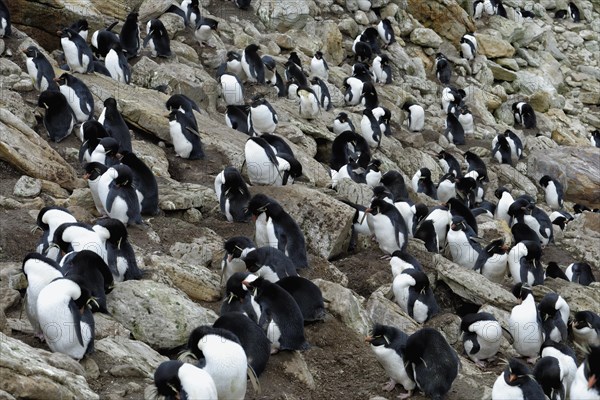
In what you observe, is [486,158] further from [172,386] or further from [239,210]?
[172,386]

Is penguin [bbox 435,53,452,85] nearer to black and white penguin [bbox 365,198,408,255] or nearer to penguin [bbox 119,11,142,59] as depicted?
penguin [bbox 119,11,142,59]

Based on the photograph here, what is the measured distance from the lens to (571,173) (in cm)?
2053

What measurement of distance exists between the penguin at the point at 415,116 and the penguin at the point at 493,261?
7417 mm

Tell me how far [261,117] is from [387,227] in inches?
159

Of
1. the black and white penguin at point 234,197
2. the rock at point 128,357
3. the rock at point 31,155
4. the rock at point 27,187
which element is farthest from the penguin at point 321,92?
the rock at point 128,357

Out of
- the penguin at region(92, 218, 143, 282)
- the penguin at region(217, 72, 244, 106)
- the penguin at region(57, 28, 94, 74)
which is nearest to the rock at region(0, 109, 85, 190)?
the penguin at region(92, 218, 143, 282)

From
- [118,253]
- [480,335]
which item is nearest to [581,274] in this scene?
[480,335]

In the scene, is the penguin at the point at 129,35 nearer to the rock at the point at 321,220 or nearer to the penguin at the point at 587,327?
the rock at the point at 321,220

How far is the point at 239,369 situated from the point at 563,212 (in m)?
13.2

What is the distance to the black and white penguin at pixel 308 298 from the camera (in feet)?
29.0

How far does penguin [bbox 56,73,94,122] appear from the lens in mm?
12969

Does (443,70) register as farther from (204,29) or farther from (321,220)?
(321,220)

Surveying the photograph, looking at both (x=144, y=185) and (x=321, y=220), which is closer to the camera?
(x=144, y=185)

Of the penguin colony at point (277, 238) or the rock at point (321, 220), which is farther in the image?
the rock at point (321, 220)
